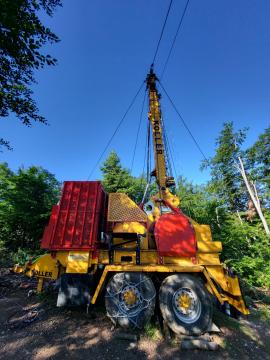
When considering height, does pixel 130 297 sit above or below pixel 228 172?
below

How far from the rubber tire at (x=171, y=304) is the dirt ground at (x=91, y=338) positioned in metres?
0.30

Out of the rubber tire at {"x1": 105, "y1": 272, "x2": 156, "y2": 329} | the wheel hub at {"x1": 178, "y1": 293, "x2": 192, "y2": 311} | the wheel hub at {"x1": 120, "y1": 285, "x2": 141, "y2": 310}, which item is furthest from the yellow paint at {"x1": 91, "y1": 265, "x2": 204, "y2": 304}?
the wheel hub at {"x1": 178, "y1": 293, "x2": 192, "y2": 311}

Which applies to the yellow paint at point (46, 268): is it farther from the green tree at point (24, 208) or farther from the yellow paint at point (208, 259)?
the green tree at point (24, 208)

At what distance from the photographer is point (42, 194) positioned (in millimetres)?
13195

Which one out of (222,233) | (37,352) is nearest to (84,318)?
(37,352)

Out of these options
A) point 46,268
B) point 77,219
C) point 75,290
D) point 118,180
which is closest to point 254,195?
point 118,180

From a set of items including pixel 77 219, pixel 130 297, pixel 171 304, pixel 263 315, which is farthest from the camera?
pixel 263 315

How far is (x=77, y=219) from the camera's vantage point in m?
5.02

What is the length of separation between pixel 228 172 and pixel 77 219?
61.5 ft

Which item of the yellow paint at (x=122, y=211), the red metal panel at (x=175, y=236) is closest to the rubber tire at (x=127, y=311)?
the red metal panel at (x=175, y=236)

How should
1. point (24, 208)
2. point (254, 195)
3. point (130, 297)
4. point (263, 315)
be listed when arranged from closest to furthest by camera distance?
point (130, 297)
point (263, 315)
point (24, 208)
point (254, 195)

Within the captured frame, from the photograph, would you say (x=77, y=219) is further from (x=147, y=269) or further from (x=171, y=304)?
(x=171, y=304)

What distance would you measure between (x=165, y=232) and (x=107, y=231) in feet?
5.29

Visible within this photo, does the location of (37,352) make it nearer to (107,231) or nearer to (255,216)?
(107,231)
